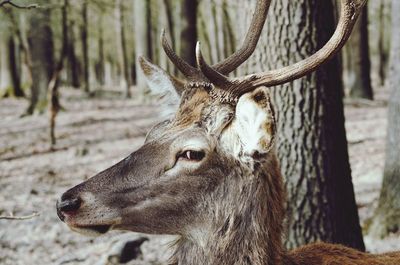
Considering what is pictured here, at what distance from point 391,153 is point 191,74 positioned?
3.28 metres

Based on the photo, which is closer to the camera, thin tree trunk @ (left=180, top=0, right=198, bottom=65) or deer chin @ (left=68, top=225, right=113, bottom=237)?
deer chin @ (left=68, top=225, right=113, bottom=237)

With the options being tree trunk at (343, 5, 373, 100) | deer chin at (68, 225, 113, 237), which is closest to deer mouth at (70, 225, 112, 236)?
deer chin at (68, 225, 113, 237)

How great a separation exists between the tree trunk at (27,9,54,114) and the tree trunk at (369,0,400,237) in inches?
506

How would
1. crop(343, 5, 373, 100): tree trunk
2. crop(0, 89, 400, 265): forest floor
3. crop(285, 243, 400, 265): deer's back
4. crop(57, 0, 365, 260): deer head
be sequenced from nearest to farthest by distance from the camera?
crop(57, 0, 365, 260): deer head < crop(285, 243, 400, 265): deer's back < crop(0, 89, 400, 265): forest floor < crop(343, 5, 373, 100): tree trunk

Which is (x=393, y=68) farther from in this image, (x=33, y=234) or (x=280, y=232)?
(x=33, y=234)

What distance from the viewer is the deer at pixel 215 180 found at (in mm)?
2963

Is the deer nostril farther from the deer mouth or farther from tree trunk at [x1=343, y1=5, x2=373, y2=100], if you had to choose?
tree trunk at [x1=343, y1=5, x2=373, y2=100]

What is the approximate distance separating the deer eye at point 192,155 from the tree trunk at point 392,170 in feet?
11.2

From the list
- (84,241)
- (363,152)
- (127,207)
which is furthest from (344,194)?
(363,152)

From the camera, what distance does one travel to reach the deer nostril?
2770 millimetres

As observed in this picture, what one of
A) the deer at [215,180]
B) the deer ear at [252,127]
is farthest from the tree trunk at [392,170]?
the deer ear at [252,127]

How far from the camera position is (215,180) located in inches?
120

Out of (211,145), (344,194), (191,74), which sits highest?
(191,74)

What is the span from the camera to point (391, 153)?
5.88 metres
